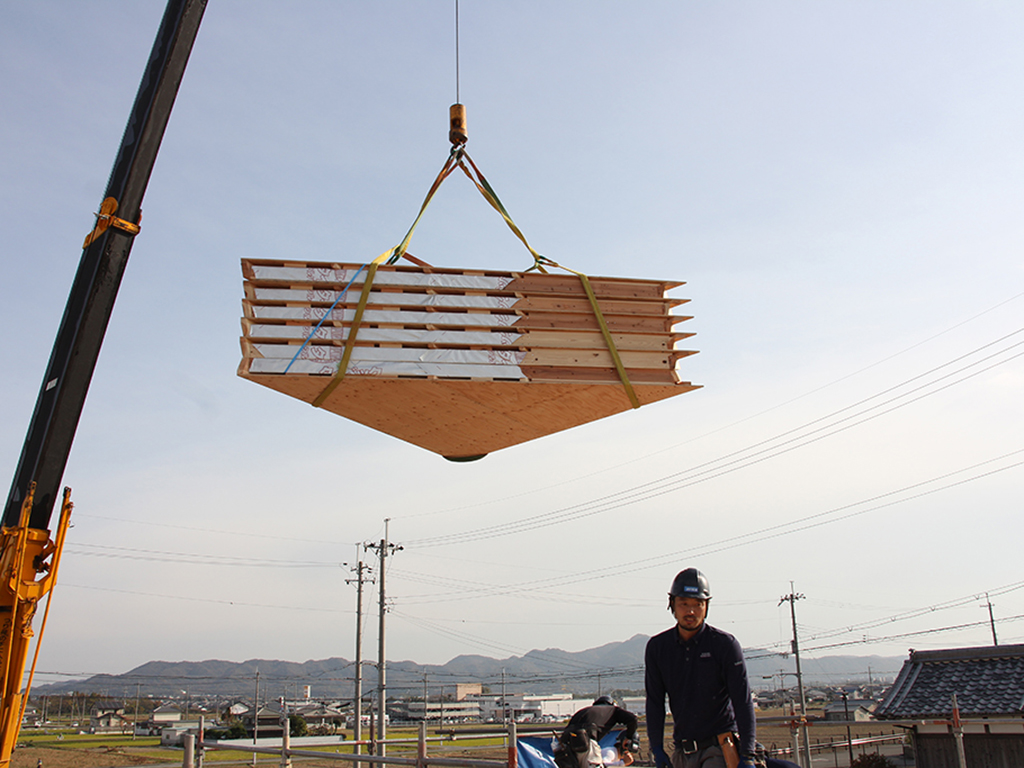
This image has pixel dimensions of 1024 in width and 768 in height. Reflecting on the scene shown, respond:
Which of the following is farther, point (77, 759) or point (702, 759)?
point (77, 759)

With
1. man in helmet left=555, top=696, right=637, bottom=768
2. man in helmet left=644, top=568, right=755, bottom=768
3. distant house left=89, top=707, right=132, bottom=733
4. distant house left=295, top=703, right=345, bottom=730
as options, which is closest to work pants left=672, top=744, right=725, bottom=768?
man in helmet left=644, top=568, right=755, bottom=768

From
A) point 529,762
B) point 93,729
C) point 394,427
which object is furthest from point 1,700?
point 93,729

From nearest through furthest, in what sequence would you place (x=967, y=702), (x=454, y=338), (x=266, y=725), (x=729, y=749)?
(x=729, y=749)
(x=454, y=338)
(x=967, y=702)
(x=266, y=725)

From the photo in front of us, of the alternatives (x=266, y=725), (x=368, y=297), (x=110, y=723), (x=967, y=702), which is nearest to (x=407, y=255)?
(x=368, y=297)

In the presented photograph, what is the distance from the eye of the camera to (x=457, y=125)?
8531 millimetres

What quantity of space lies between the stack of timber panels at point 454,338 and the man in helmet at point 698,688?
7.83 ft

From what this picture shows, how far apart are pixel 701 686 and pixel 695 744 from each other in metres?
0.27

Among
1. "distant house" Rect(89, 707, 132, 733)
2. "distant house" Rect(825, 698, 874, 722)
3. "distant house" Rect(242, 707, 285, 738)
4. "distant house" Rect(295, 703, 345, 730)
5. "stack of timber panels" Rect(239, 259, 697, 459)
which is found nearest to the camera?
"stack of timber panels" Rect(239, 259, 697, 459)

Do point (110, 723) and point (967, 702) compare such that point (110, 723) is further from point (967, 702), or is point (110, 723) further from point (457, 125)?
point (457, 125)

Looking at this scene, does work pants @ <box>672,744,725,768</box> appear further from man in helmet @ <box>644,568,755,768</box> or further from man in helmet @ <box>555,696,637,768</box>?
man in helmet @ <box>555,696,637,768</box>

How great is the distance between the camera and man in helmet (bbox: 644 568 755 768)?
376 centimetres

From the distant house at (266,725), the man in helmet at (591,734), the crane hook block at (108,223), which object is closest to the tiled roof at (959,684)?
the man in helmet at (591,734)

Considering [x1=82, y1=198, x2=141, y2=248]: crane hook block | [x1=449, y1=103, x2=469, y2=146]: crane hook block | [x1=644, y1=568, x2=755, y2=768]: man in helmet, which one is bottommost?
[x1=644, y1=568, x2=755, y2=768]: man in helmet

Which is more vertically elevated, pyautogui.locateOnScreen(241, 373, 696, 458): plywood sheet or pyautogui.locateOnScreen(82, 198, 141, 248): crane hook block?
pyautogui.locateOnScreen(82, 198, 141, 248): crane hook block
